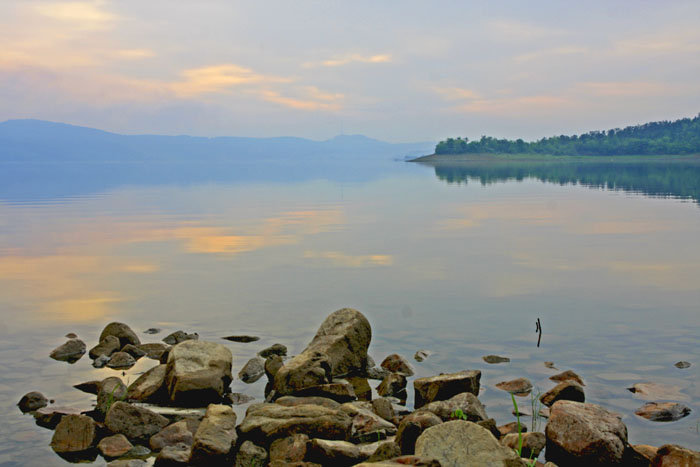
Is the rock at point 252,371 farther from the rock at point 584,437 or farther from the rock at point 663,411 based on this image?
the rock at point 663,411

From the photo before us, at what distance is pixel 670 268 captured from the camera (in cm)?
3391

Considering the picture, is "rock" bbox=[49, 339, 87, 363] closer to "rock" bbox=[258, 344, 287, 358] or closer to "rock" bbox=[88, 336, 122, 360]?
"rock" bbox=[88, 336, 122, 360]

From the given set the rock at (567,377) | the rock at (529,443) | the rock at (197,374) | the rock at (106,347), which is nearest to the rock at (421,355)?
the rock at (567,377)

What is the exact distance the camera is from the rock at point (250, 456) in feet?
41.5

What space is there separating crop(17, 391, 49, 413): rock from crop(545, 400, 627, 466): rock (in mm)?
10605

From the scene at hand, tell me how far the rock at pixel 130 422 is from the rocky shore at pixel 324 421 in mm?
19

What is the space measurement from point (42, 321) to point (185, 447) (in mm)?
13357

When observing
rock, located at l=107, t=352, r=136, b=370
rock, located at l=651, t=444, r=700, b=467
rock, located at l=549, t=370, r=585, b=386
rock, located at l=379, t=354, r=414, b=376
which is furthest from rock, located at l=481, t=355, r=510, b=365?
rock, located at l=107, t=352, r=136, b=370

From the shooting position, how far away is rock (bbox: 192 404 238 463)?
12586 millimetres

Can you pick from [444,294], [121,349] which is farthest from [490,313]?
[121,349]

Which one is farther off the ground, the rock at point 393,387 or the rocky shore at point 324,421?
the rocky shore at point 324,421

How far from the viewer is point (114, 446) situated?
532 inches

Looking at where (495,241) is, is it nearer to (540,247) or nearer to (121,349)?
(540,247)

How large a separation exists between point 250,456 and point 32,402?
6.03 m
